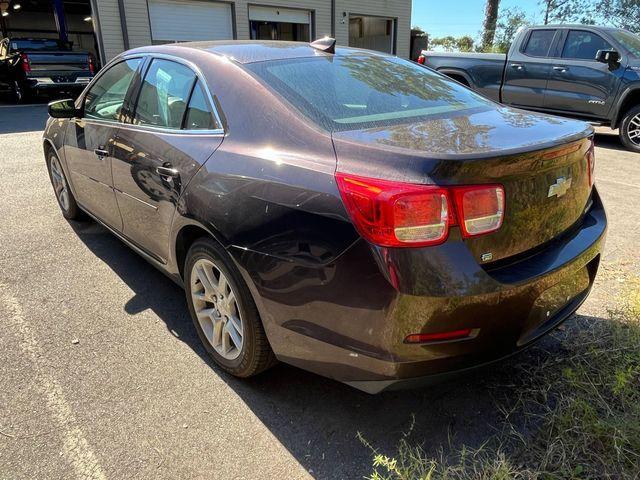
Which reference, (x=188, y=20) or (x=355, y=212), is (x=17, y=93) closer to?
(x=188, y=20)

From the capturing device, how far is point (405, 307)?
171 cm

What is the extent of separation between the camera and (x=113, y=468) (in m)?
2.02

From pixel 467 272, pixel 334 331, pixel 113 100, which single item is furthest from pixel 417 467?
pixel 113 100

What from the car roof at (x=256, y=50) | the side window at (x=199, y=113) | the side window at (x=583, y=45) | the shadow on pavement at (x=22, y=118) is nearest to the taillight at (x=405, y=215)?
the side window at (x=199, y=113)

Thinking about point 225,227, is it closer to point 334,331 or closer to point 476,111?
point 334,331

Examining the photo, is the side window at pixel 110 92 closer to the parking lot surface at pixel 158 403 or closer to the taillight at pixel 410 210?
the parking lot surface at pixel 158 403

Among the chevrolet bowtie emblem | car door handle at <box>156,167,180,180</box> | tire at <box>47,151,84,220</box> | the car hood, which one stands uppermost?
the car hood

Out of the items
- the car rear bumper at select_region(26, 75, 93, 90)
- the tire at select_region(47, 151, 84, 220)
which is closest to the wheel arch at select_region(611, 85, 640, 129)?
the tire at select_region(47, 151, 84, 220)

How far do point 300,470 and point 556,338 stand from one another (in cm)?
167

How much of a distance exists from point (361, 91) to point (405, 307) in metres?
1.33

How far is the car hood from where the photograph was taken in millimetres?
1815

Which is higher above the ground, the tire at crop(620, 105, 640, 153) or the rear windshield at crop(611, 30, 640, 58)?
the rear windshield at crop(611, 30, 640, 58)

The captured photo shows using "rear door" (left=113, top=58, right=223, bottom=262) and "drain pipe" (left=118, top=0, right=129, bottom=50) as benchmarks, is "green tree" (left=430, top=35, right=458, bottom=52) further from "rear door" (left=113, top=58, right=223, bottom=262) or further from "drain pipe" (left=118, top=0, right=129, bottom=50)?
"rear door" (left=113, top=58, right=223, bottom=262)

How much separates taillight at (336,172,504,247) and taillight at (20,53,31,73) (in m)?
14.6
